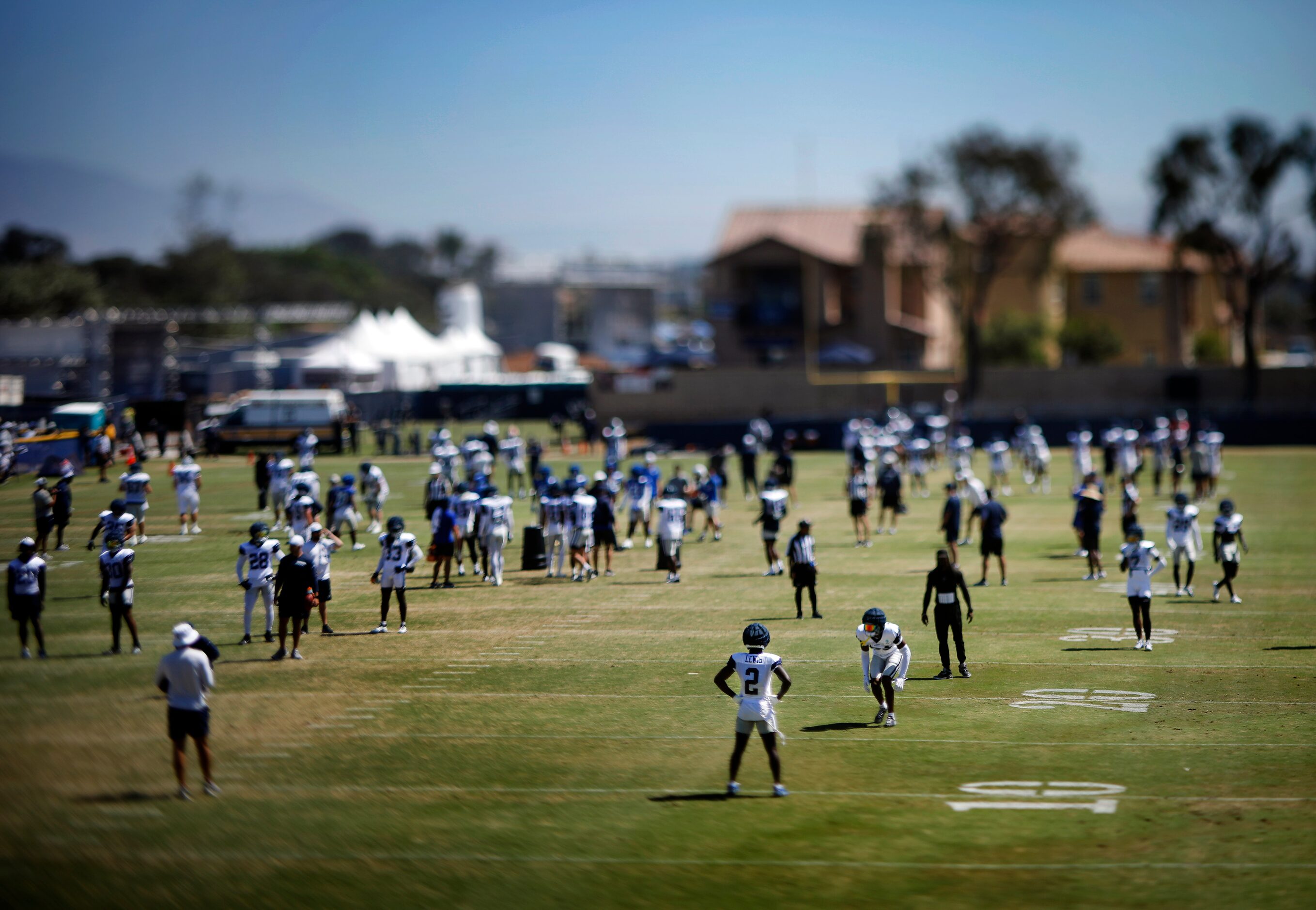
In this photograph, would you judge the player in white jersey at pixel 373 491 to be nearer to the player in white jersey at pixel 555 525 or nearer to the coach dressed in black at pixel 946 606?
the player in white jersey at pixel 555 525

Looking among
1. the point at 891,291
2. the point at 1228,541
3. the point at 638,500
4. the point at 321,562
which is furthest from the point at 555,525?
the point at 891,291

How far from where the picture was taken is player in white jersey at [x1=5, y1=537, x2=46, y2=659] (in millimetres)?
17359

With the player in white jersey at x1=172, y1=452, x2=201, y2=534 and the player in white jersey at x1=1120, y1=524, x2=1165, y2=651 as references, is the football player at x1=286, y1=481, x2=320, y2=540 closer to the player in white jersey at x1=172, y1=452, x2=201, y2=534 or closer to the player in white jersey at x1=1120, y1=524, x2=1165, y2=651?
the player in white jersey at x1=172, y1=452, x2=201, y2=534

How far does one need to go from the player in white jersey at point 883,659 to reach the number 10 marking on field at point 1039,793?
5.84 ft

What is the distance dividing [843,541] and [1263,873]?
2033 cm

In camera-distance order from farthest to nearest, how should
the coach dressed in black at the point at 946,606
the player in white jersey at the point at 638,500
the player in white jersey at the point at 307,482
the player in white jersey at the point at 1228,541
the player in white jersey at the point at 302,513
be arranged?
the player in white jersey at the point at 638,500
the player in white jersey at the point at 307,482
the player in white jersey at the point at 302,513
the player in white jersey at the point at 1228,541
the coach dressed in black at the point at 946,606

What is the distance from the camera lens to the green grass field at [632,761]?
40.4ft

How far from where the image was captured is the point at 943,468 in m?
50.4

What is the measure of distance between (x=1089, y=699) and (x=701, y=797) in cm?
654

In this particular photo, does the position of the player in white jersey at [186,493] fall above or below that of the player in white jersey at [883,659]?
above

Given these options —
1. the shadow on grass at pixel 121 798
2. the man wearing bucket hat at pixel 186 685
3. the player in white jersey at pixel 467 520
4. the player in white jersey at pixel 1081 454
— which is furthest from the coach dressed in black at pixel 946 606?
the player in white jersey at pixel 1081 454

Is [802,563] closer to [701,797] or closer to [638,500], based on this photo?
[701,797]

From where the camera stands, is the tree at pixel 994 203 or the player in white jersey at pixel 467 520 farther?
the tree at pixel 994 203

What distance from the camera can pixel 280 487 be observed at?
3145 cm
